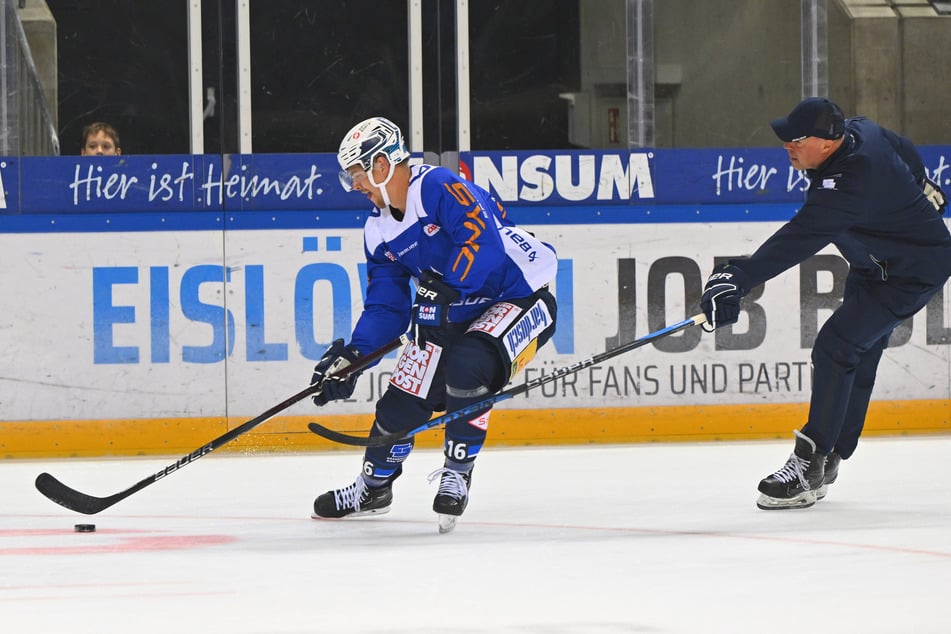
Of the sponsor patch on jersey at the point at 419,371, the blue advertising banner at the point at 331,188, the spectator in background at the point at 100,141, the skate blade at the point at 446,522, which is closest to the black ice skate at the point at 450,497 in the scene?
the skate blade at the point at 446,522

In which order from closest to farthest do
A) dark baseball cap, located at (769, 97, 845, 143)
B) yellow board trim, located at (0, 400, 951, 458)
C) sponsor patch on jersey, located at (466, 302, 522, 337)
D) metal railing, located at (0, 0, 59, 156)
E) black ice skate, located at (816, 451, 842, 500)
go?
sponsor patch on jersey, located at (466, 302, 522, 337), dark baseball cap, located at (769, 97, 845, 143), black ice skate, located at (816, 451, 842, 500), yellow board trim, located at (0, 400, 951, 458), metal railing, located at (0, 0, 59, 156)

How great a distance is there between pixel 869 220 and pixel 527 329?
106 centimetres

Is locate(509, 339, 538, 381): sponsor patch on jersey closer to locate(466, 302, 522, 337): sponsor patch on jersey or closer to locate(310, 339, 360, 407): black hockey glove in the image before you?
locate(466, 302, 522, 337): sponsor patch on jersey

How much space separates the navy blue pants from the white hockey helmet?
1.42 m

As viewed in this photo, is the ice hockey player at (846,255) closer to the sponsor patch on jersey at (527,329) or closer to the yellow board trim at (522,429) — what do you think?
the sponsor patch on jersey at (527,329)

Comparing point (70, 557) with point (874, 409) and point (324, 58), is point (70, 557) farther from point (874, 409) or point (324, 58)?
point (874, 409)

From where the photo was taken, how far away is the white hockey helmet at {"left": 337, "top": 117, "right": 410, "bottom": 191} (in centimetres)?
420

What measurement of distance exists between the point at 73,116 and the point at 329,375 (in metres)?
3.09

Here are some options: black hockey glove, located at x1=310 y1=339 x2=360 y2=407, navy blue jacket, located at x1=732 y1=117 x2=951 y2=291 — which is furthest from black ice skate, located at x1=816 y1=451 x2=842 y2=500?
black hockey glove, located at x1=310 y1=339 x2=360 y2=407

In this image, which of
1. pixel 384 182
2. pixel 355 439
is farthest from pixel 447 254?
pixel 355 439

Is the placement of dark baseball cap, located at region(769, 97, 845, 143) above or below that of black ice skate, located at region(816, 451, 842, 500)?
above

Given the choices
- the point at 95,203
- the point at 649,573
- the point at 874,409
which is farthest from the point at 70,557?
the point at 874,409

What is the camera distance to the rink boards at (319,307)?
21.7 feet

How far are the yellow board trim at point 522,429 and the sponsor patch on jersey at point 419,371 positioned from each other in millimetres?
2326
